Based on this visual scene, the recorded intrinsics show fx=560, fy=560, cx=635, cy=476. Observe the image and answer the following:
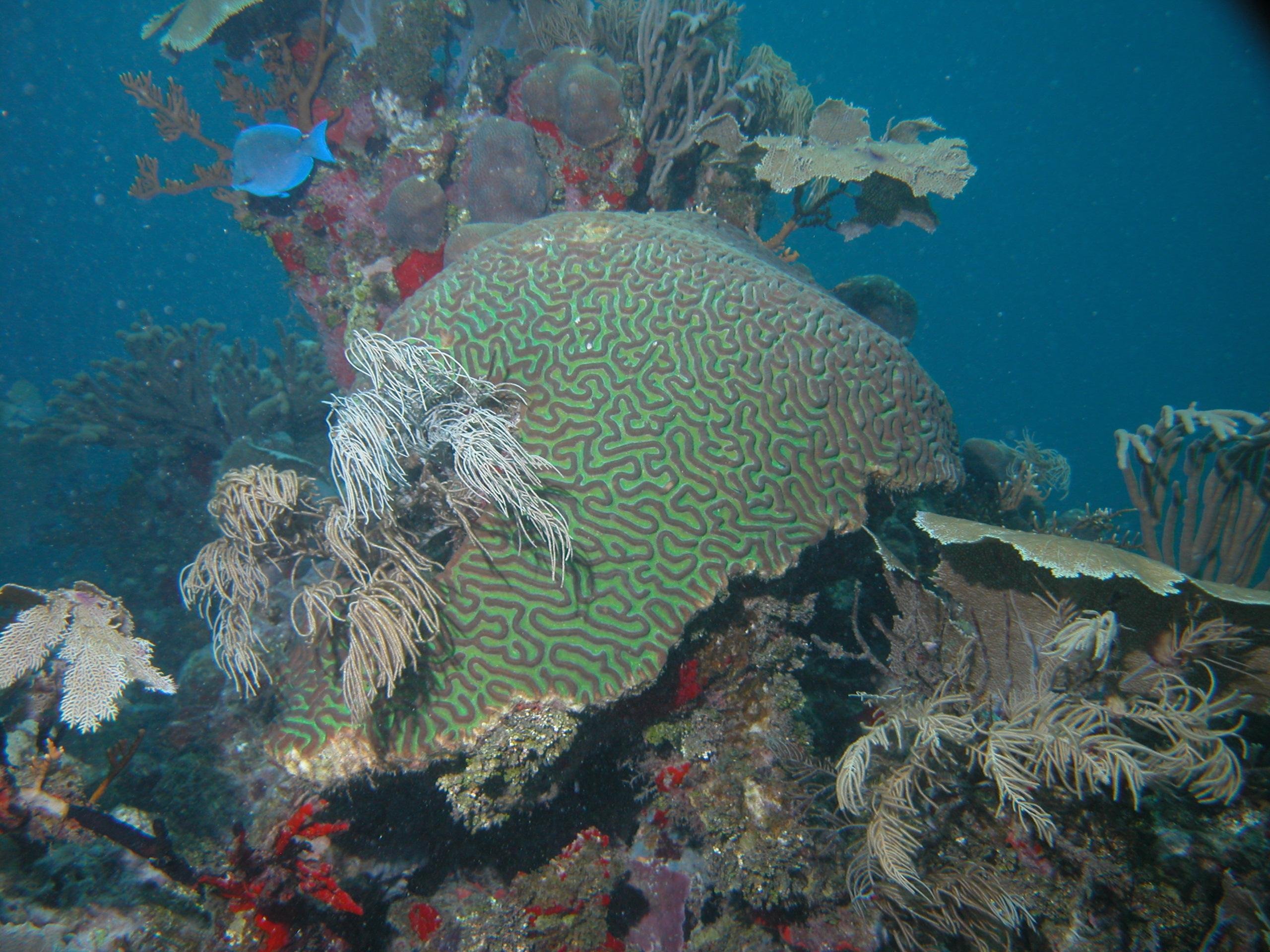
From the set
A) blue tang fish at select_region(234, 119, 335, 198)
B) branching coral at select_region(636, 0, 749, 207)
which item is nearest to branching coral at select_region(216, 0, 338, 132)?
blue tang fish at select_region(234, 119, 335, 198)

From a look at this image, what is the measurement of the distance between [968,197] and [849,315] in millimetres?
107177

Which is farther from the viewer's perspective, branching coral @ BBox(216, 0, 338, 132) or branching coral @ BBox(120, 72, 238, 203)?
branching coral @ BBox(216, 0, 338, 132)

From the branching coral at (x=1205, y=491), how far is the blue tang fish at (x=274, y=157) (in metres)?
7.88

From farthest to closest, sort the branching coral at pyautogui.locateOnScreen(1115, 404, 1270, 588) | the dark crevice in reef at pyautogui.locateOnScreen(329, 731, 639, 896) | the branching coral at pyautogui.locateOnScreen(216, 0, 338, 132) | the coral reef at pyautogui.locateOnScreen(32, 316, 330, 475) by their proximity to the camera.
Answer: the coral reef at pyautogui.locateOnScreen(32, 316, 330, 475) < the branching coral at pyautogui.locateOnScreen(216, 0, 338, 132) < the branching coral at pyautogui.locateOnScreen(1115, 404, 1270, 588) < the dark crevice in reef at pyautogui.locateOnScreen(329, 731, 639, 896)

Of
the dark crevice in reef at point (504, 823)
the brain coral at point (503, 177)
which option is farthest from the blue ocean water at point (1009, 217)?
the dark crevice in reef at point (504, 823)

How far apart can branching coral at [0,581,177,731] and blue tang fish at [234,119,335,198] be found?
5087mm

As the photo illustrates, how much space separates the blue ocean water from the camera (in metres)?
66.6

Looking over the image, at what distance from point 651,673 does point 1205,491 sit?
4.01 metres

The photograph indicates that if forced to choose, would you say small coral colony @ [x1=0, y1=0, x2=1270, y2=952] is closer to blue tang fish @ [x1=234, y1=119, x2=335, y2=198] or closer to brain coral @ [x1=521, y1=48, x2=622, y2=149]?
brain coral @ [x1=521, y1=48, x2=622, y2=149]

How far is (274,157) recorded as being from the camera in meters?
6.30

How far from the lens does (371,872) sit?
344cm

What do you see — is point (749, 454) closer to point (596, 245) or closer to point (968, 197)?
point (596, 245)

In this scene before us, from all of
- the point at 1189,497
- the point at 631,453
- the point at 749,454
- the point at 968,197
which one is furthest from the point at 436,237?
the point at 968,197

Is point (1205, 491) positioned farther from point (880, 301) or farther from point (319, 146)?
point (319, 146)
